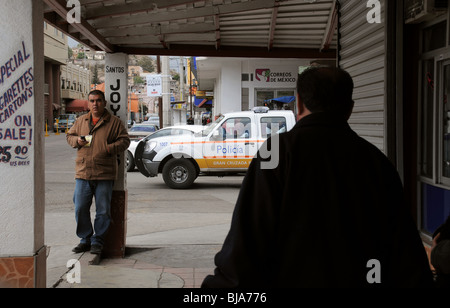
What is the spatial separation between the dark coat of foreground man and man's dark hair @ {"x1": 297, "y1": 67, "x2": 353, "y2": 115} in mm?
67

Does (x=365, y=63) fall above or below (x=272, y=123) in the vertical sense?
above

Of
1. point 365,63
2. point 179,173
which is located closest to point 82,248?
point 365,63

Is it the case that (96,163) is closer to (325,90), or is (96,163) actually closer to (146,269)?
(146,269)

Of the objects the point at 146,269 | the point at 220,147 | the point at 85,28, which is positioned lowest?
the point at 146,269

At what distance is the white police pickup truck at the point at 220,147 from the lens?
1420 cm

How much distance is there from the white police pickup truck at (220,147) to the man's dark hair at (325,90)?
1202 cm

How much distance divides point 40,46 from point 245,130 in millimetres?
10366

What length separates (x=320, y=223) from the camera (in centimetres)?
195

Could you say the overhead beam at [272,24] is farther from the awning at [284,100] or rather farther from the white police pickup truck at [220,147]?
the awning at [284,100]

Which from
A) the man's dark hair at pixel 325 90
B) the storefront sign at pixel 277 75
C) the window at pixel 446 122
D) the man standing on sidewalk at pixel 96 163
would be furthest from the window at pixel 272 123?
the man's dark hair at pixel 325 90

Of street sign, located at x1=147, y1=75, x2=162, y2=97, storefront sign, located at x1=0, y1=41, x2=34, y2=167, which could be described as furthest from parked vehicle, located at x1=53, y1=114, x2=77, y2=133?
storefront sign, located at x1=0, y1=41, x2=34, y2=167

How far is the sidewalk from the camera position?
5465 mm

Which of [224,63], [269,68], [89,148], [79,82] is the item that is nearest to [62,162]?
[224,63]

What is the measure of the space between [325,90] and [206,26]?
4679 mm
